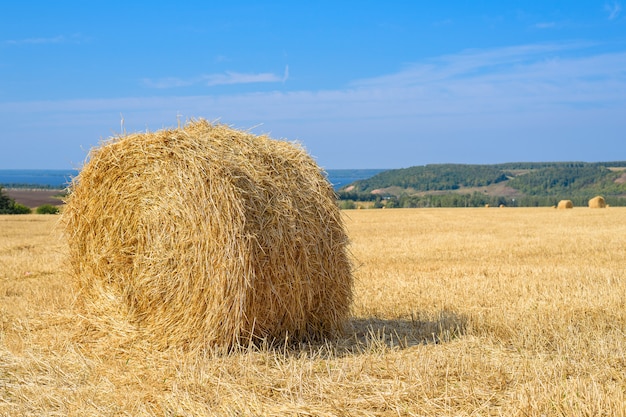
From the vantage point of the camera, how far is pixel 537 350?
6066 mm

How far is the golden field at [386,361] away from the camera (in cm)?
460

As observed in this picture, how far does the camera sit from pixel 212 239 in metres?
5.88

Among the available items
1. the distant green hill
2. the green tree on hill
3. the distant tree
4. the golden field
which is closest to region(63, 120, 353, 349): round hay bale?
the golden field

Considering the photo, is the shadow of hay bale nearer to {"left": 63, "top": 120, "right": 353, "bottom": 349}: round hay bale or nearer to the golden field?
the golden field

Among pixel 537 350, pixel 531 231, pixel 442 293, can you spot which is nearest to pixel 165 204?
pixel 537 350

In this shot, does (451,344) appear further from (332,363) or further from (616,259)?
(616,259)

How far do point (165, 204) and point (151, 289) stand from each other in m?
0.84

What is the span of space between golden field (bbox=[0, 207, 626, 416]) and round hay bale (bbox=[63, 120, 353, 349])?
308 mm

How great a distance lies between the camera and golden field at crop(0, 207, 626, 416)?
4.60 m

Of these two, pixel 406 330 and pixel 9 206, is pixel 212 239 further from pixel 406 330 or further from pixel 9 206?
pixel 9 206

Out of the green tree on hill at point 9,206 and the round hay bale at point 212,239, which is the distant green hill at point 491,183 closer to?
the green tree on hill at point 9,206

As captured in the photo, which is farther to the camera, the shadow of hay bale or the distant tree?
the distant tree

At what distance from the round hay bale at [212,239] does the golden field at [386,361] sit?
1.01 feet

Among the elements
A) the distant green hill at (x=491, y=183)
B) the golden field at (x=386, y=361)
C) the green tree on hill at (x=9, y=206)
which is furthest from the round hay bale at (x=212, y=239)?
the distant green hill at (x=491, y=183)
